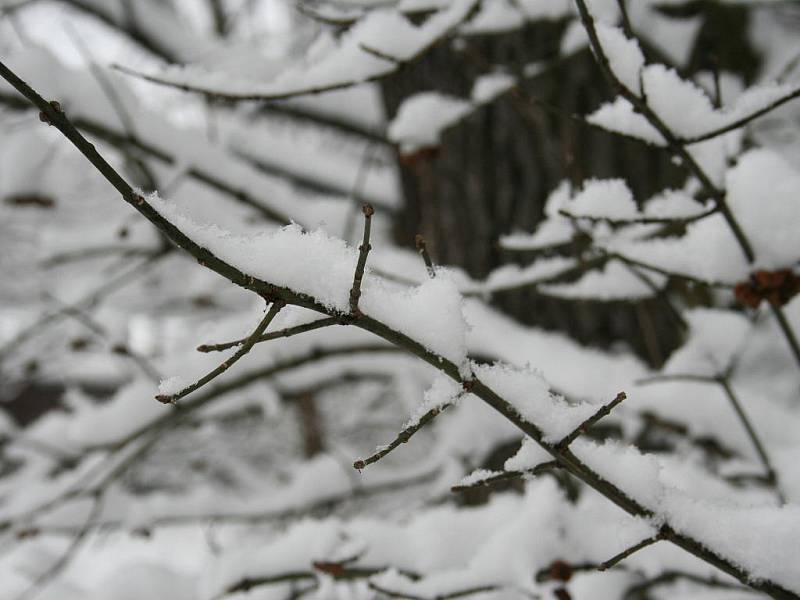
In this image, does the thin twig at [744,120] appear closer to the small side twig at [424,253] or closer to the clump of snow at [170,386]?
the small side twig at [424,253]

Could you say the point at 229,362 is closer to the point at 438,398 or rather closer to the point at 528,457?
the point at 438,398

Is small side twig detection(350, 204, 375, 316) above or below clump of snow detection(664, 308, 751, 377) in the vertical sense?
A: below

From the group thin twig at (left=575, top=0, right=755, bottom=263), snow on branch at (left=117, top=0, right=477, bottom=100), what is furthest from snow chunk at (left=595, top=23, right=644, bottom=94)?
snow on branch at (left=117, top=0, right=477, bottom=100)

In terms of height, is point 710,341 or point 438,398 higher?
point 710,341

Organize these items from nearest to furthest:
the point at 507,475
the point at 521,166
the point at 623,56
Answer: the point at 507,475 < the point at 623,56 < the point at 521,166

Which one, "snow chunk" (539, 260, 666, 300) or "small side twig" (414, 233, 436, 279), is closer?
"small side twig" (414, 233, 436, 279)

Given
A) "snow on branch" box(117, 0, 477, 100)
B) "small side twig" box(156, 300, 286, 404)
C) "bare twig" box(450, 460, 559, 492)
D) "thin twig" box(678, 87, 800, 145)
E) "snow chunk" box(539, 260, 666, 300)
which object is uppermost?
"snow on branch" box(117, 0, 477, 100)

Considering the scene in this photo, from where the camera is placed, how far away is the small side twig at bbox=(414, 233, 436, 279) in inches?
20.3

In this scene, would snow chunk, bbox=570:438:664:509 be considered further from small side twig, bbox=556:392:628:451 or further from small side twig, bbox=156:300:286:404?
small side twig, bbox=156:300:286:404

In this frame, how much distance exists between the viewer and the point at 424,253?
20.7 inches

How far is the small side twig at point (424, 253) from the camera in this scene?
517mm

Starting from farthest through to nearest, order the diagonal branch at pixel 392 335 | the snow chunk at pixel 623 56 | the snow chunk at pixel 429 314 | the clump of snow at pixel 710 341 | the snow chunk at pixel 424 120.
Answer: the snow chunk at pixel 424 120
the clump of snow at pixel 710 341
the snow chunk at pixel 623 56
the snow chunk at pixel 429 314
the diagonal branch at pixel 392 335

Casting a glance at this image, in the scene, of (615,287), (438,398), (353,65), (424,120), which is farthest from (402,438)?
(424,120)

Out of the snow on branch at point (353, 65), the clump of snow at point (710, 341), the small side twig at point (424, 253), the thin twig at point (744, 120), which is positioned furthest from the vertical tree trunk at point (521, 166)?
the small side twig at point (424, 253)
